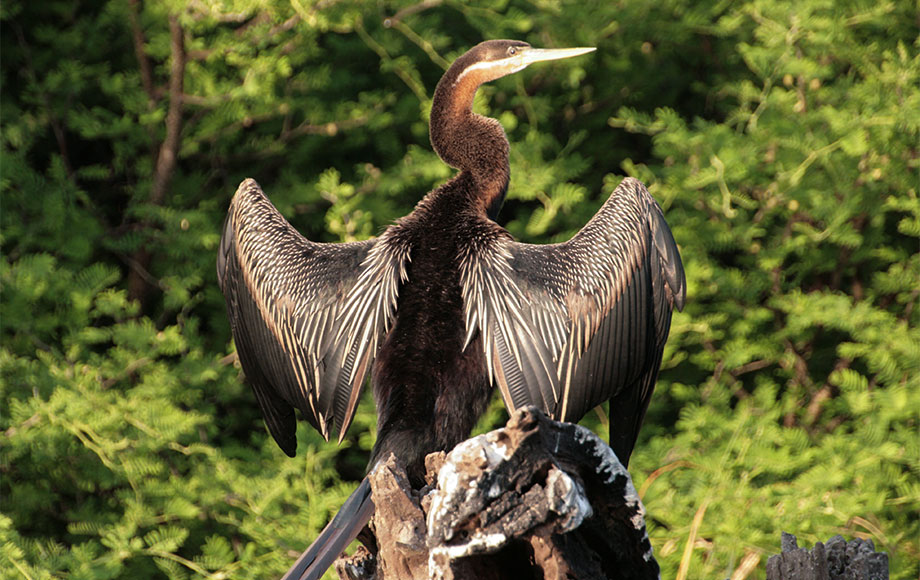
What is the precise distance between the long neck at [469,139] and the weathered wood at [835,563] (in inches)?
61.7

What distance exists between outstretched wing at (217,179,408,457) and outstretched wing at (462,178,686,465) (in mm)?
303

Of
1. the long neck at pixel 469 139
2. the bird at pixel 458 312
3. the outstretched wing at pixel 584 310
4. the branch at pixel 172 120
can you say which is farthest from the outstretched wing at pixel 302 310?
the branch at pixel 172 120

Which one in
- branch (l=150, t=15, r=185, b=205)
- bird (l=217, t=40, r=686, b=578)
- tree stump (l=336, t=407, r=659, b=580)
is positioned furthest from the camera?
branch (l=150, t=15, r=185, b=205)

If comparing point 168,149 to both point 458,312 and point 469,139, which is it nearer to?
point 469,139

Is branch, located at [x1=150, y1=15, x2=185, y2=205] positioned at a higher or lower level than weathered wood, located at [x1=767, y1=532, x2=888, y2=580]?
higher

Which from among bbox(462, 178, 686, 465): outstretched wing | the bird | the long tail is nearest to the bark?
the bird

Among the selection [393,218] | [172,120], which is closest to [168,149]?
[172,120]

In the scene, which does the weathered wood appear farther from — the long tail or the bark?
the bark

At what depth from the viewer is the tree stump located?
5.97ft

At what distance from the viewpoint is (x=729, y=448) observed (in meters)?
4.80

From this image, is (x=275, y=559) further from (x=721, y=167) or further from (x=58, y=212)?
(x=721, y=167)

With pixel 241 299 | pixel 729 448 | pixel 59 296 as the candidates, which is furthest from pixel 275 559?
pixel 729 448

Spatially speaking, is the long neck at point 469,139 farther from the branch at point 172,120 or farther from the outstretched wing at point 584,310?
the branch at point 172,120

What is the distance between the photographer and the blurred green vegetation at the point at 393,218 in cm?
472
